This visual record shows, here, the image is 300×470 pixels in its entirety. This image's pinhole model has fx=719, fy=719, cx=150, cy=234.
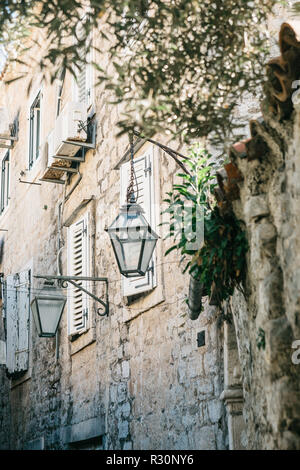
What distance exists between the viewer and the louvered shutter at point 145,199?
8.34 m

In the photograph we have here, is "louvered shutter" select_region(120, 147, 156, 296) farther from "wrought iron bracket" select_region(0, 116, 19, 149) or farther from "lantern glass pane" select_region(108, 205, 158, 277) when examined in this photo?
"wrought iron bracket" select_region(0, 116, 19, 149)

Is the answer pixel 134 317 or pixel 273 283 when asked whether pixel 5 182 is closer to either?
pixel 134 317

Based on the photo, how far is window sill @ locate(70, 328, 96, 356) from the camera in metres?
10.0

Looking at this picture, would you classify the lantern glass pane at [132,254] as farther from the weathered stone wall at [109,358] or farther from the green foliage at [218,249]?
the green foliage at [218,249]

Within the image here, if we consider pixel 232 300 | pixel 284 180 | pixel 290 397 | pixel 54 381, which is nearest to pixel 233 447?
pixel 232 300

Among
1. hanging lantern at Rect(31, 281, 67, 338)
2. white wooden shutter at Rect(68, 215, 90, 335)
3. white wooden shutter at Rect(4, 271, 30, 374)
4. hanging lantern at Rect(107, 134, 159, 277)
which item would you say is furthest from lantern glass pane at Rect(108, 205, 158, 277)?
white wooden shutter at Rect(4, 271, 30, 374)

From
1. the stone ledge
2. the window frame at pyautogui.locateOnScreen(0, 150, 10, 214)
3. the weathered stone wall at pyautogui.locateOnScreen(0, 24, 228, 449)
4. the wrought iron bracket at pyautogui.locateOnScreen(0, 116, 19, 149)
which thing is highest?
the wrought iron bracket at pyautogui.locateOnScreen(0, 116, 19, 149)

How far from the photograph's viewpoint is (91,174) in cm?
1102

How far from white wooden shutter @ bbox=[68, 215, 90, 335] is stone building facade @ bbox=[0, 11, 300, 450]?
29mm

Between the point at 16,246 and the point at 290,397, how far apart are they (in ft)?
38.9

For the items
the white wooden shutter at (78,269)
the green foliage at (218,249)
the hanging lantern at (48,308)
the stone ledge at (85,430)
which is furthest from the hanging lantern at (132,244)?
the white wooden shutter at (78,269)

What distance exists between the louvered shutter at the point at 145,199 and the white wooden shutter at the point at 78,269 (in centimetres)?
169

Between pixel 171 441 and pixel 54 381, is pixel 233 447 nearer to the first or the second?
pixel 171 441

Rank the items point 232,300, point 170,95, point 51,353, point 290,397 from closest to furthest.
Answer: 1. point 290,397
2. point 170,95
3. point 232,300
4. point 51,353
